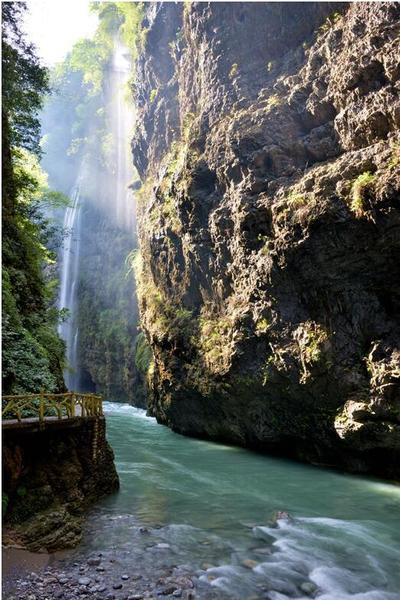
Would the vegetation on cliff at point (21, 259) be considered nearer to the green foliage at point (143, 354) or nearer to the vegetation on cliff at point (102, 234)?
the green foliage at point (143, 354)

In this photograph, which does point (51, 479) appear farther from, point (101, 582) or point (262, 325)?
point (262, 325)

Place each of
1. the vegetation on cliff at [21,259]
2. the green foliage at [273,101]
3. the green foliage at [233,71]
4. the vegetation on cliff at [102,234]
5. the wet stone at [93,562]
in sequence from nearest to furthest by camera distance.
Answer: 1. the wet stone at [93,562]
2. the vegetation on cliff at [21,259]
3. the green foliage at [273,101]
4. the green foliage at [233,71]
5. the vegetation on cliff at [102,234]

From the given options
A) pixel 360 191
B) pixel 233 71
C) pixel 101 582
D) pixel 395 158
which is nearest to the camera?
pixel 101 582

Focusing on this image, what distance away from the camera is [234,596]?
23.2ft

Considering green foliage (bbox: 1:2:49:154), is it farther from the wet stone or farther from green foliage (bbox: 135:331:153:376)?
green foliage (bbox: 135:331:153:376)

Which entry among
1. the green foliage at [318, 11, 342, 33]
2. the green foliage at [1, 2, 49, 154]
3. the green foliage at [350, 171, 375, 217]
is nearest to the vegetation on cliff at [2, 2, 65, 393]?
the green foliage at [1, 2, 49, 154]

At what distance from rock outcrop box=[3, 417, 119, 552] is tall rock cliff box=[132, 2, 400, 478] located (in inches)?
321

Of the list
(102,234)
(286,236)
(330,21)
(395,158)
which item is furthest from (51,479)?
(102,234)

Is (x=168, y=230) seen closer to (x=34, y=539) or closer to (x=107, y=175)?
(x=34, y=539)

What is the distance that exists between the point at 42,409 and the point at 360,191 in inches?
445

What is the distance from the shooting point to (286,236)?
1599cm

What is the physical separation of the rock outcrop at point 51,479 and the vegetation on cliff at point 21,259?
2125mm

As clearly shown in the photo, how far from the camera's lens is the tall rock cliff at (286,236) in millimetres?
14555

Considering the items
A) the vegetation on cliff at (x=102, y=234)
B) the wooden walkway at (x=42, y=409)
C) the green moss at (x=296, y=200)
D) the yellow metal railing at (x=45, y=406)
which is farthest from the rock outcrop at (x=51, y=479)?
the vegetation on cliff at (x=102, y=234)
